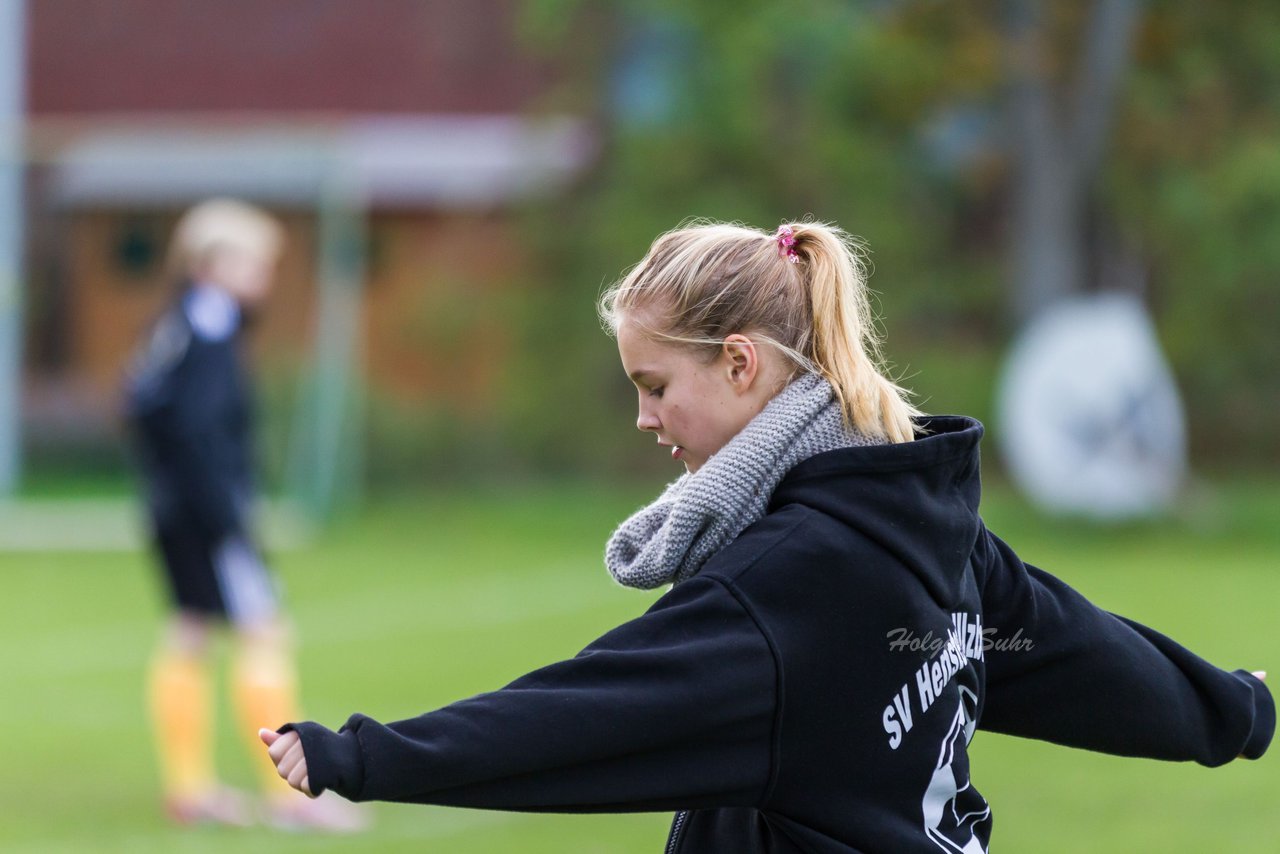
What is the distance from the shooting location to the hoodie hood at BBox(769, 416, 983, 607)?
238 centimetres

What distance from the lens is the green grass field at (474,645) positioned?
6406 millimetres

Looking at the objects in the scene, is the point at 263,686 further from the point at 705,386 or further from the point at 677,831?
the point at 705,386

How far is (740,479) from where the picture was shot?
2.38 m

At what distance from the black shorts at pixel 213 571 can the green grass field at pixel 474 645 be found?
2.60 feet

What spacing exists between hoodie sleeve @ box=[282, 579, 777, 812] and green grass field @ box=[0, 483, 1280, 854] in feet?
2.66

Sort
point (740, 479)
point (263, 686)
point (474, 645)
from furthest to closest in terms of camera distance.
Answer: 1. point (474, 645)
2. point (263, 686)
3. point (740, 479)

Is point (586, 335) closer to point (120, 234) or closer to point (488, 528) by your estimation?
point (488, 528)

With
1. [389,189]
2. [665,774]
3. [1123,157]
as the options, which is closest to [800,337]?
[665,774]

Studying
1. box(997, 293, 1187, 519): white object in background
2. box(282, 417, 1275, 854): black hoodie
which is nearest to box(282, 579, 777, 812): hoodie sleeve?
box(282, 417, 1275, 854): black hoodie

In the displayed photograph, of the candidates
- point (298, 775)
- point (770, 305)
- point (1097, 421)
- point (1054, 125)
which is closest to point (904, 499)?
point (770, 305)

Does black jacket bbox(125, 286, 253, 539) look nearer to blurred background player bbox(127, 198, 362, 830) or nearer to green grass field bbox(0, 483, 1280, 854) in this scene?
blurred background player bbox(127, 198, 362, 830)

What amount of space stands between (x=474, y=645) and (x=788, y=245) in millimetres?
8103

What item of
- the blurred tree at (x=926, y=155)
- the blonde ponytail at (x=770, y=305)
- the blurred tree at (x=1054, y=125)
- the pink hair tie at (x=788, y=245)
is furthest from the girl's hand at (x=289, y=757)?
the blurred tree at (x=1054, y=125)

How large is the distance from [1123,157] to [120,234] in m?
10.5
